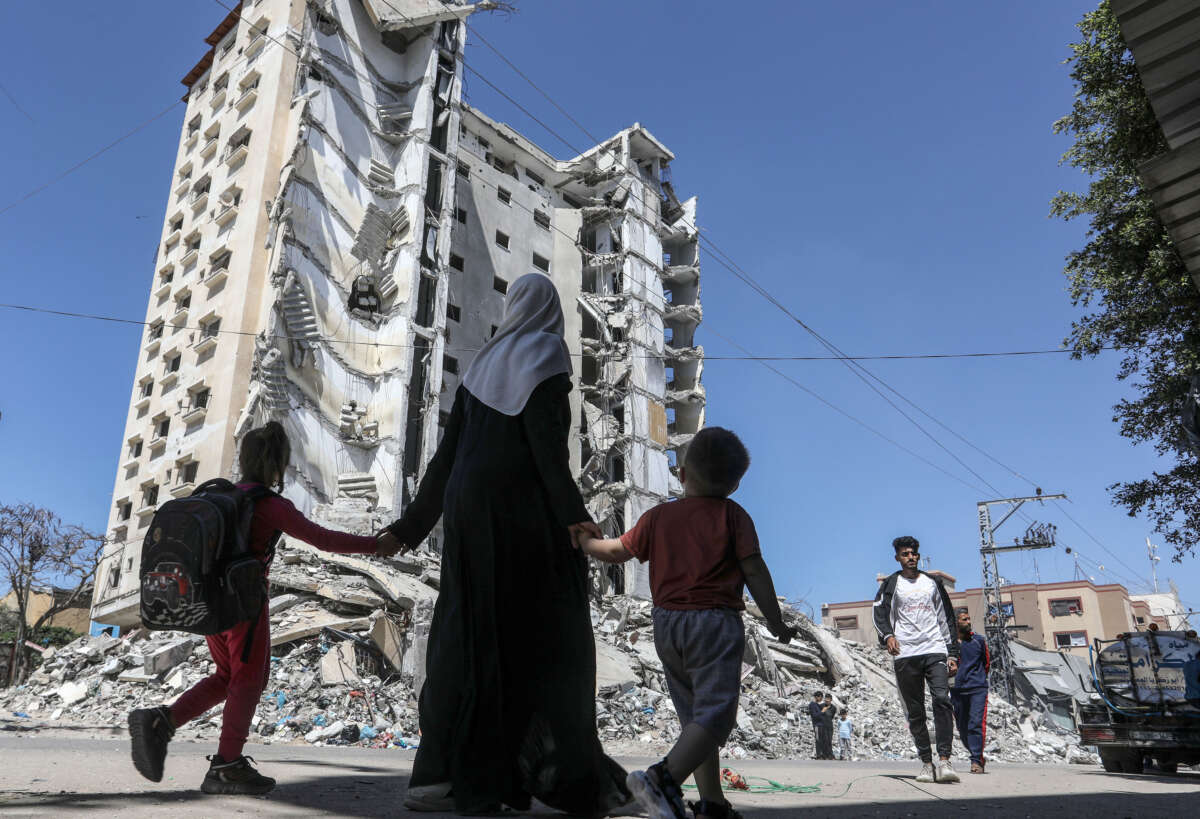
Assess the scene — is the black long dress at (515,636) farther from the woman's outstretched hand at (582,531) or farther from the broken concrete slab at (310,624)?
the broken concrete slab at (310,624)

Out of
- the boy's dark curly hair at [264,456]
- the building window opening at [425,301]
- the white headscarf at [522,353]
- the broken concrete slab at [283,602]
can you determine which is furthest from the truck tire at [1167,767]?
the building window opening at [425,301]

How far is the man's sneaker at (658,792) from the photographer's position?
2.48 metres

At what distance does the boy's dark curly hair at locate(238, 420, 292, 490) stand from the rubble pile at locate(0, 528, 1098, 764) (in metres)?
8.35

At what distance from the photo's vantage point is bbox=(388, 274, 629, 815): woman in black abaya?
275 centimetres

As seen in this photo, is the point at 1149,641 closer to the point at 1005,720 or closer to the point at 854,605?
the point at 1005,720

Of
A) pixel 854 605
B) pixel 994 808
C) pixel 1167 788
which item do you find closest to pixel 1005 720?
pixel 1167 788

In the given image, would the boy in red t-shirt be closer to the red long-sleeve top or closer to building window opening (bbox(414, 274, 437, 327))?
the red long-sleeve top

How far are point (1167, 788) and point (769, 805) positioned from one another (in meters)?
4.01

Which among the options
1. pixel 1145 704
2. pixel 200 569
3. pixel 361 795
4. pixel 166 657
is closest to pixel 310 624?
pixel 166 657

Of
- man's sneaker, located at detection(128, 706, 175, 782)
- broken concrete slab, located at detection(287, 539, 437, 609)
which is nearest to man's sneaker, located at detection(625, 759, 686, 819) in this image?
man's sneaker, located at detection(128, 706, 175, 782)

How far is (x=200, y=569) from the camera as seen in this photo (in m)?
3.06

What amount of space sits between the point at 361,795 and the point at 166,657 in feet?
43.4

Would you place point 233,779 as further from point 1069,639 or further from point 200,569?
point 1069,639

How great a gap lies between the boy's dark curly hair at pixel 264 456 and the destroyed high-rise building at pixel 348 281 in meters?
22.1
